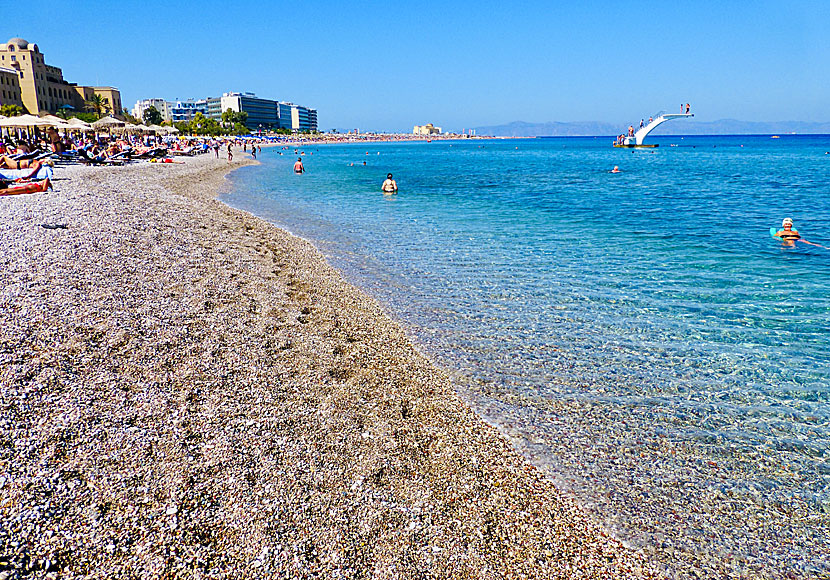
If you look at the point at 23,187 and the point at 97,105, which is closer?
the point at 23,187

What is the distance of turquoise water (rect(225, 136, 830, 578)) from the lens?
449 cm

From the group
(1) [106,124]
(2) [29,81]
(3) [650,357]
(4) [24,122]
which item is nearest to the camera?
(3) [650,357]

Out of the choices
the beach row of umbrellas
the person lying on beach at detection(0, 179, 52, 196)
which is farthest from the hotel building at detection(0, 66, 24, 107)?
the person lying on beach at detection(0, 179, 52, 196)

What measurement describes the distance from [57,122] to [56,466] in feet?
141

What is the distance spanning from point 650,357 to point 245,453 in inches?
230

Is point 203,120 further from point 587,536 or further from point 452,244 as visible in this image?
point 587,536

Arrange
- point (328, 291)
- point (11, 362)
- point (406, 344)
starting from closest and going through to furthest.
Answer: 1. point (11, 362)
2. point (406, 344)
3. point (328, 291)

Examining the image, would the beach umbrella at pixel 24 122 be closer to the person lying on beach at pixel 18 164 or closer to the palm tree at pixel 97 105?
the person lying on beach at pixel 18 164

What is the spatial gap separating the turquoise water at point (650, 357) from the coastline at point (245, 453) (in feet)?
2.05

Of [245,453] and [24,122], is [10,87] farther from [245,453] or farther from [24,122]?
[245,453]

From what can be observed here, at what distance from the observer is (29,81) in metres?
98.7

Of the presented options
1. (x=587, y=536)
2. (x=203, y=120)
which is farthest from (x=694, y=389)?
(x=203, y=120)

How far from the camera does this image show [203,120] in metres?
126

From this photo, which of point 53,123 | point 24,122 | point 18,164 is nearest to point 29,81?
point 53,123
